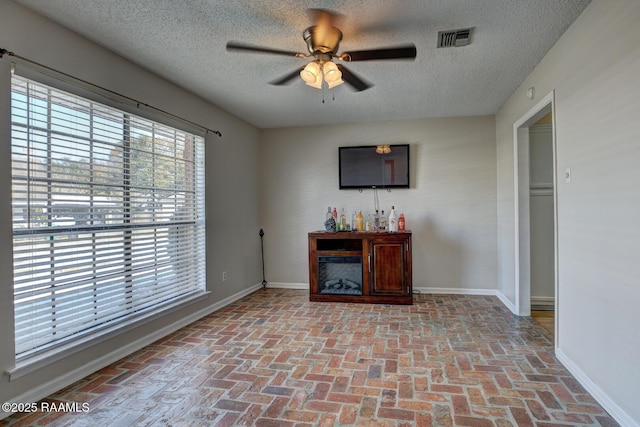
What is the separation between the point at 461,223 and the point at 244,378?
12.1 ft

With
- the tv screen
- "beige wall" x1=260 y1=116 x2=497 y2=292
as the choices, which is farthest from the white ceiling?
the tv screen

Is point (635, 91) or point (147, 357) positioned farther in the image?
point (147, 357)

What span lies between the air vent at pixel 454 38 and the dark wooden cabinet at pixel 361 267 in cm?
233

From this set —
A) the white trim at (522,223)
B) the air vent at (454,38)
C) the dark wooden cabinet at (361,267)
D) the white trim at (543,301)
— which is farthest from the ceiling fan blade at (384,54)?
the white trim at (543,301)

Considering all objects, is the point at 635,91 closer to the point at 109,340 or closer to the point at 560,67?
the point at 560,67

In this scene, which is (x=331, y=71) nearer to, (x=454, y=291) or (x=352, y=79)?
Answer: (x=352, y=79)

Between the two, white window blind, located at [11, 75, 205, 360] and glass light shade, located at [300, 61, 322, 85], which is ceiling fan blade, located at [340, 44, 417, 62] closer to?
glass light shade, located at [300, 61, 322, 85]

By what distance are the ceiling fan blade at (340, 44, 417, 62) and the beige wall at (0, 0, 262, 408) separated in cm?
200

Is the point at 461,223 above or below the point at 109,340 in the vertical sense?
above

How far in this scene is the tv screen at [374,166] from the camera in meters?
4.86

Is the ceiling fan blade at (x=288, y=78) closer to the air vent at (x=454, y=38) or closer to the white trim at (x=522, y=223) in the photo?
the air vent at (x=454, y=38)

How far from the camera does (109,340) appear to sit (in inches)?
105

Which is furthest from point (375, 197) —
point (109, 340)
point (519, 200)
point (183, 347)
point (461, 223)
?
point (109, 340)

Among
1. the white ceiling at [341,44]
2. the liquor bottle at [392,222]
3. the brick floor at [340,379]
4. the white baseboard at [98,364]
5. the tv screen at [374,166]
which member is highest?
the white ceiling at [341,44]
